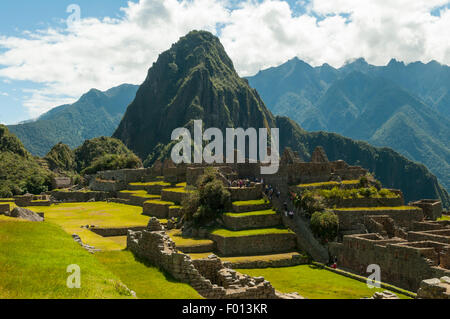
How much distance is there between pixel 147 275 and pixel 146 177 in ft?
174

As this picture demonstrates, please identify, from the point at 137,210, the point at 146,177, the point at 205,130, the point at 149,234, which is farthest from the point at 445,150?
the point at 149,234

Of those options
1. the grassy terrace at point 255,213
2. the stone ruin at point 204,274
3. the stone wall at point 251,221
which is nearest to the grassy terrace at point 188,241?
the stone wall at point 251,221

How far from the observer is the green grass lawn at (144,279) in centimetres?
1116

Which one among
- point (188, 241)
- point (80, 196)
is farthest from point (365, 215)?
point (80, 196)

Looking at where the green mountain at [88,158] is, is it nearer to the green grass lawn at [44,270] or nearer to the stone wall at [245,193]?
the stone wall at [245,193]

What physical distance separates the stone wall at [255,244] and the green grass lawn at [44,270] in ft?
50.6

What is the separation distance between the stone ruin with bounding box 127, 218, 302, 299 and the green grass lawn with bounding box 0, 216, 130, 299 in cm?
212

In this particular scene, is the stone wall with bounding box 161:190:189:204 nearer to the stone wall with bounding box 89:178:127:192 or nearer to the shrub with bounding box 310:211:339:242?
the shrub with bounding box 310:211:339:242

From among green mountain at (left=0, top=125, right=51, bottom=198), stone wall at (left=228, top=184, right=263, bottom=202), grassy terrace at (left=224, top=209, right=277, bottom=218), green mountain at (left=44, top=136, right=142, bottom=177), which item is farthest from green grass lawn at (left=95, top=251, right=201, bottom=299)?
green mountain at (left=44, top=136, right=142, bottom=177)

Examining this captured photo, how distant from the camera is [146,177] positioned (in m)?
65.1

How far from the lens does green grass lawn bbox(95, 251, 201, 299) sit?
440 inches

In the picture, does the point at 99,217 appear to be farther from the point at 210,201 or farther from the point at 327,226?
the point at 327,226

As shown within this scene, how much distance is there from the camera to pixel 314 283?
76.3ft
